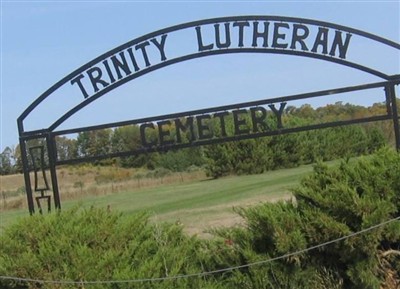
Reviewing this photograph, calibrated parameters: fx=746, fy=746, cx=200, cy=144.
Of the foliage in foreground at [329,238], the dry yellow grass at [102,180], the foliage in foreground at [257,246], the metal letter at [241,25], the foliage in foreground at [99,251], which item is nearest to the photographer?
the foliage in foreground at [99,251]

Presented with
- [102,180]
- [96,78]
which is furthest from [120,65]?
[102,180]

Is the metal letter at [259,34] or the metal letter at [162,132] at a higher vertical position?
the metal letter at [259,34]

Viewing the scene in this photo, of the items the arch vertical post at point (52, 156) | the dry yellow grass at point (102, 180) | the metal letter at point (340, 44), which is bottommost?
the dry yellow grass at point (102, 180)

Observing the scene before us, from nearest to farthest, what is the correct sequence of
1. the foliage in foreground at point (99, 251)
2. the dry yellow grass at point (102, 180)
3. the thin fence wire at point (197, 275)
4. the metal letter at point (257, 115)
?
1. the thin fence wire at point (197, 275)
2. the foliage in foreground at point (99, 251)
3. the metal letter at point (257, 115)
4. the dry yellow grass at point (102, 180)

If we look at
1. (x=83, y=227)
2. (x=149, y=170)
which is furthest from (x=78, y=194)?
(x=83, y=227)

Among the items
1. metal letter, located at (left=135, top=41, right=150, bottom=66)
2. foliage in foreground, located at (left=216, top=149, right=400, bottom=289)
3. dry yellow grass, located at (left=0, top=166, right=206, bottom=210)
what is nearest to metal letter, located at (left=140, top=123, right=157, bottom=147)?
metal letter, located at (left=135, top=41, right=150, bottom=66)

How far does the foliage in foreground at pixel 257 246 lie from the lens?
5.64 metres

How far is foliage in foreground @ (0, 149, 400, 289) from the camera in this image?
5645mm

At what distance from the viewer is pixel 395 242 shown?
20.1 feet

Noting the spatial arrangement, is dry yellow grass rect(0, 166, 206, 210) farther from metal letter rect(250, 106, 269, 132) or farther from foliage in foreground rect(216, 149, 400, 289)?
foliage in foreground rect(216, 149, 400, 289)

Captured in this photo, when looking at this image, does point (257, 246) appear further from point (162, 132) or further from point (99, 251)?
point (162, 132)

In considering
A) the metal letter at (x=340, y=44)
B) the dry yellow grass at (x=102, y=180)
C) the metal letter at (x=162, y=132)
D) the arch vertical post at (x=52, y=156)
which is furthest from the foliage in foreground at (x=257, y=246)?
the dry yellow grass at (x=102, y=180)

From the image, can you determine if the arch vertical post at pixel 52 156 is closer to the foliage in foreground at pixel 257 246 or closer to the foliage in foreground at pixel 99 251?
the foliage in foreground at pixel 99 251

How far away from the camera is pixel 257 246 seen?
6.11 meters
